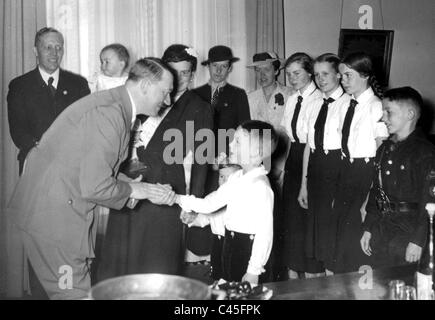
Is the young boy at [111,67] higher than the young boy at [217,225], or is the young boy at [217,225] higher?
the young boy at [111,67]

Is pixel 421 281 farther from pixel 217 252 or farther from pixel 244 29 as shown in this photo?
pixel 244 29

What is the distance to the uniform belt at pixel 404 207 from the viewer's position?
259 cm

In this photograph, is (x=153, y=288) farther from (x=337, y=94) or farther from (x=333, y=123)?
(x=337, y=94)

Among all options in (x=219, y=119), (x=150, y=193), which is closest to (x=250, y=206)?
(x=150, y=193)

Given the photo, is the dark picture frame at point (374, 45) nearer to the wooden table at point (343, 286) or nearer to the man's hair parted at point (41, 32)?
the man's hair parted at point (41, 32)

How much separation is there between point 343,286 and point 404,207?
1.09 meters

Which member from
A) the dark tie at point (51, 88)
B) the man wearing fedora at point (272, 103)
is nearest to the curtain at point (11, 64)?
the dark tie at point (51, 88)

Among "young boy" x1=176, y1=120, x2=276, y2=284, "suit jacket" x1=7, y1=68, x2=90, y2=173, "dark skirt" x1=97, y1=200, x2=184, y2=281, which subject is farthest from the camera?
"suit jacket" x1=7, y1=68, x2=90, y2=173

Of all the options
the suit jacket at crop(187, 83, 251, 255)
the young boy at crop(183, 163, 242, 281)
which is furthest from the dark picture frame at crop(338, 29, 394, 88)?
the young boy at crop(183, 163, 242, 281)

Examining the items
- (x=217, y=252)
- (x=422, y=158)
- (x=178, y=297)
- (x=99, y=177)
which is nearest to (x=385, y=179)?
(x=422, y=158)

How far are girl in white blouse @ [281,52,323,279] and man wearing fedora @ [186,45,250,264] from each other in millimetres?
469

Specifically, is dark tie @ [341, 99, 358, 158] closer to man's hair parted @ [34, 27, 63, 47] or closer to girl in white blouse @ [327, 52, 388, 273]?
girl in white blouse @ [327, 52, 388, 273]

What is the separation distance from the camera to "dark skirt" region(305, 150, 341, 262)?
3436 mm

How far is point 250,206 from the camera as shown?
7.97ft
